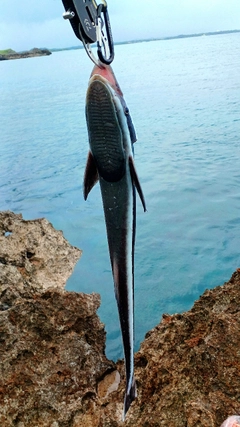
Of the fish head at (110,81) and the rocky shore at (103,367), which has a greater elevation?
the fish head at (110,81)

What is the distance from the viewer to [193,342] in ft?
5.98

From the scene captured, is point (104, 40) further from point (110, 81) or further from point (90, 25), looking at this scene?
point (110, 81)

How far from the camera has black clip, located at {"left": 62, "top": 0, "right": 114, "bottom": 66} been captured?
1.09 meters

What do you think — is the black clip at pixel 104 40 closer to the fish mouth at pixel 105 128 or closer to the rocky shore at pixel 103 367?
the fish mouth at pixel 105 128

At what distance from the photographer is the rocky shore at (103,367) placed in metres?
1.64

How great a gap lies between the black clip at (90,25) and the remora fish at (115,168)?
0.08 m

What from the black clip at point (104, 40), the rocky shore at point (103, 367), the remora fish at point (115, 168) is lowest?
the rocky shore at point (103, 367)

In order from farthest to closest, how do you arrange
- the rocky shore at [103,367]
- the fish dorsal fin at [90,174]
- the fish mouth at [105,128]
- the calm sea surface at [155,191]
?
the calm sea surface at [155,191] < the rocky shore at [103,367] < the fish dorsal fin at [90,174] < the fish mouth at [105,128]

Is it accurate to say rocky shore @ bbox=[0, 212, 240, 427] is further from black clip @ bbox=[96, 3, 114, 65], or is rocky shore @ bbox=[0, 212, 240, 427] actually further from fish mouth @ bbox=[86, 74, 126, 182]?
black clip @ bbox=[96, 3, 114, 65]

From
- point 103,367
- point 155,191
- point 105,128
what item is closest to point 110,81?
point 105,128

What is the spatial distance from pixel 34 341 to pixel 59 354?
134 mm

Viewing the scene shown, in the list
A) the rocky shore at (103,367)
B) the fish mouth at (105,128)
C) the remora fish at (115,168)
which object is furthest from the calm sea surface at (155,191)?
the fish mouth at (105,128)

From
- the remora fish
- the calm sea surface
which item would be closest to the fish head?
the remora fish

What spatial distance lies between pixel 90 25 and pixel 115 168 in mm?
456
